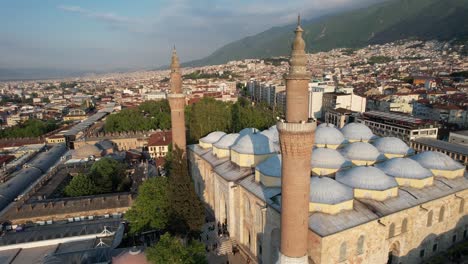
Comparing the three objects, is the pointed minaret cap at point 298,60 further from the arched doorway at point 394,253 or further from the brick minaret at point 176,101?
the brick minaret at point 176,101

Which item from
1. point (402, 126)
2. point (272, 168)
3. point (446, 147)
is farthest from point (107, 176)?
point (402, 126)

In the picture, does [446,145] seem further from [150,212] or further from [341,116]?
[150,212]

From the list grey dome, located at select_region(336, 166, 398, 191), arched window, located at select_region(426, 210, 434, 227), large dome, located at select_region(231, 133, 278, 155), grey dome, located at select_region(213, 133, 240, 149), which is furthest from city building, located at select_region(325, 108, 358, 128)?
grey dome, located at select_region(336, 166, 398, 191)

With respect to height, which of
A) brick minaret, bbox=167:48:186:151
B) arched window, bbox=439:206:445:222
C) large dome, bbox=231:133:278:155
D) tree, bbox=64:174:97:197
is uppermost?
brick minaret, bbox=167:48:186:151

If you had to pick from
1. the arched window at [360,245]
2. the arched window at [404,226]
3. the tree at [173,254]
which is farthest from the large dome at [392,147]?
the tree at [173,254]

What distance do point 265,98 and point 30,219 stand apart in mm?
60104

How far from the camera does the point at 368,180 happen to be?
→ 15.1 meters

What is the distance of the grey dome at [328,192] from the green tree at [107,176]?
17.3m

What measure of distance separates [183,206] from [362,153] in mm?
11394

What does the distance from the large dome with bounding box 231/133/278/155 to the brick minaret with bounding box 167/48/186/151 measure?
5817mm

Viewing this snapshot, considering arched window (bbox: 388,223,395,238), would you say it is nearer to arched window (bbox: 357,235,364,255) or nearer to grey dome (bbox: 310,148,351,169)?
arched window (bbox: 357,235,364,255)

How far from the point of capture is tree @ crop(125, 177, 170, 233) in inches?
710

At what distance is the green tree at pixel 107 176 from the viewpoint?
2516cm

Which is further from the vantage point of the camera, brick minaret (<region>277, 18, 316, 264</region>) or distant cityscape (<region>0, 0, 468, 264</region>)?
distant cityscape (<region>0, 0, 468, 264</region>)
